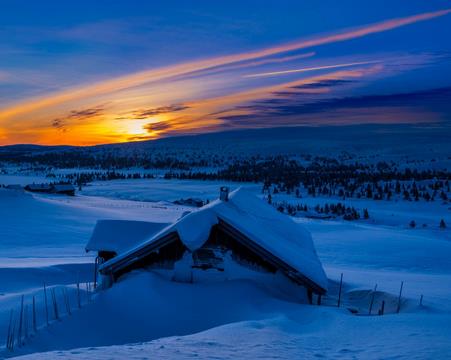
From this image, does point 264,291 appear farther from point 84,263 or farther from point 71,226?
point 71,226

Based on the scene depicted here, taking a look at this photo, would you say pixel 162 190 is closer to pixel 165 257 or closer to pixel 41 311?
pixel 165 257

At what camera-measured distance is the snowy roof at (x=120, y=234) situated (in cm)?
1223

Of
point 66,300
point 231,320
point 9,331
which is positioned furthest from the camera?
point 66,300

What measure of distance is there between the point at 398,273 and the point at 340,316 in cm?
1008

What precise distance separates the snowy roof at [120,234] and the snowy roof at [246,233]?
104 cm

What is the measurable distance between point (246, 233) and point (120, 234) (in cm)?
384

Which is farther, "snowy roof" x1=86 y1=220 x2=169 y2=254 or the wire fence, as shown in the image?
"snowy roof" x1=86 y1=220 x2=169 y2=254

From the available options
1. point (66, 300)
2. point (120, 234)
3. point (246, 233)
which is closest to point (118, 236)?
point (120, 234)

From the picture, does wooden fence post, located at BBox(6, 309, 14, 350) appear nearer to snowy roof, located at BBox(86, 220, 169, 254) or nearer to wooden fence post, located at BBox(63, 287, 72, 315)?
wooden fence post, located at BBox(63, 287, 72, 315)

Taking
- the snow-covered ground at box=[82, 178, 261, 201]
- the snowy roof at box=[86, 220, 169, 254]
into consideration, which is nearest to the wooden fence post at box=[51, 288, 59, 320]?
the snowy roof at box=[86, 220, 169, 254]

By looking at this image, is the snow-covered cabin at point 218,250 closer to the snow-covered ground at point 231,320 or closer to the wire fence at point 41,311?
the snow-covered ground at point 231,320

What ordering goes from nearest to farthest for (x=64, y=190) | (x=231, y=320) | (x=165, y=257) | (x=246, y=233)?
(x=231, y=320), (x=246, y=233), (x=165, y=257), (x=64, y=190)

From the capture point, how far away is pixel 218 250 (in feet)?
34.7

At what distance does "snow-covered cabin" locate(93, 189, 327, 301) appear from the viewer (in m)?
10.1
